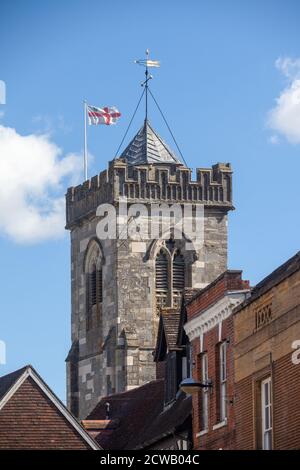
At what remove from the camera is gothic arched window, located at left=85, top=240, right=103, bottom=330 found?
349 ft

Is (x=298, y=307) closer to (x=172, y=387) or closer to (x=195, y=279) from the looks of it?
(x=172, y=387)

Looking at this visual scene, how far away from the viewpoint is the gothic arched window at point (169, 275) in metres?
104

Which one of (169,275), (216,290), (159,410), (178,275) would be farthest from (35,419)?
(178,275)

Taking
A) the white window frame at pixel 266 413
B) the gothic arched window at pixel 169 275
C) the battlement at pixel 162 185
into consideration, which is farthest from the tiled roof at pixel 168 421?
the battlement at pixel 162 185

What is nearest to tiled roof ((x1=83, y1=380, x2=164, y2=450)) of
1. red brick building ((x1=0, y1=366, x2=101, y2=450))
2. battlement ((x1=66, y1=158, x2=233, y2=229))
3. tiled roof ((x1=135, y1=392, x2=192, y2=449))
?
tiled roof ((x1=135, y1=392, x2=192, y2=449))

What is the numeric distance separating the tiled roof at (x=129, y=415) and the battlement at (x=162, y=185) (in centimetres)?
2617

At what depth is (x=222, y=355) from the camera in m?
54.4

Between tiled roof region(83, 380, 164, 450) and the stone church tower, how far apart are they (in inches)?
901

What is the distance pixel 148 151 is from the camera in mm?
108312

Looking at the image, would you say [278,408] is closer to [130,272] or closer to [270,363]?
[270,363]

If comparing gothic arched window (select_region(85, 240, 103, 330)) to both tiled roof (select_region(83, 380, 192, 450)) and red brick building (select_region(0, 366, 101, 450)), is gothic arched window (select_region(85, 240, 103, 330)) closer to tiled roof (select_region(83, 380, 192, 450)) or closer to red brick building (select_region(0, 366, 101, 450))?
tiled roof (select_region(83, 380, 192, 450))
